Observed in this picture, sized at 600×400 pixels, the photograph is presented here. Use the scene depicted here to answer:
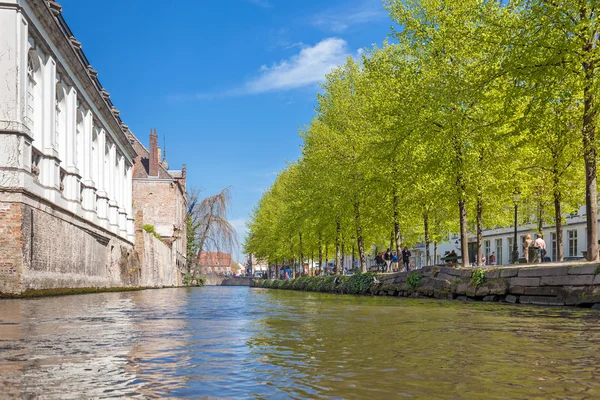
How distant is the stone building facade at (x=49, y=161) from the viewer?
16375 mm

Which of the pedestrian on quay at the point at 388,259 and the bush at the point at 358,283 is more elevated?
the pedestrian on quay at the point at 388,259

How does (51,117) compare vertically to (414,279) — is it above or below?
above

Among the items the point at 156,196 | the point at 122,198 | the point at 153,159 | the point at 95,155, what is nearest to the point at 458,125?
the point at 95,155

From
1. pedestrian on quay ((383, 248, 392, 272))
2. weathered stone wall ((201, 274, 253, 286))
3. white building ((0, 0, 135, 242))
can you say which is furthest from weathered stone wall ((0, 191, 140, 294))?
weathered stone wall ((201, 274, 253, 286))

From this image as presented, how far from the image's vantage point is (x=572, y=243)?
44938 millimetres

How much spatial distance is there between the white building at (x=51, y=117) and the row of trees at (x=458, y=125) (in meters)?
11.0

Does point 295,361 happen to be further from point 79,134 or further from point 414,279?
point 79,134

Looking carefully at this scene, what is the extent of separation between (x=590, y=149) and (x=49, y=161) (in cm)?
1577

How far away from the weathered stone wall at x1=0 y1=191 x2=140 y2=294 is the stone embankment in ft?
37.9

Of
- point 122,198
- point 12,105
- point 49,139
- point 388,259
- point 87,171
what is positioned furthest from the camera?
point 122,198

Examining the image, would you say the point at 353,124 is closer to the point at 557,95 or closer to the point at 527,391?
the point at 557,95

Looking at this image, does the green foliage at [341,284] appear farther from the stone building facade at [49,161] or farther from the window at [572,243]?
the window at [572,243]

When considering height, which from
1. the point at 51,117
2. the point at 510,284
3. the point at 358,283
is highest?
the point at 51,117

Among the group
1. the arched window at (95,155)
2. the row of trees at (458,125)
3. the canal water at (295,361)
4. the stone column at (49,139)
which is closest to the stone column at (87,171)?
the arched window at (95,155)
